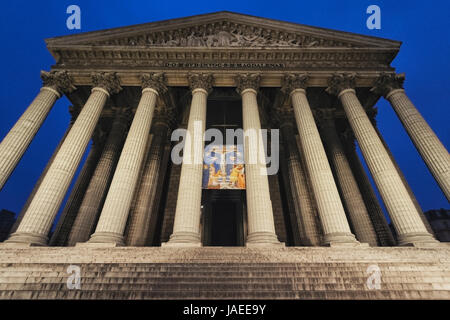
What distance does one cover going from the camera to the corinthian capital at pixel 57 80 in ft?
49.8

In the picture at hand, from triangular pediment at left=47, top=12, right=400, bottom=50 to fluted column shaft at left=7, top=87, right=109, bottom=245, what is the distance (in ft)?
19.5

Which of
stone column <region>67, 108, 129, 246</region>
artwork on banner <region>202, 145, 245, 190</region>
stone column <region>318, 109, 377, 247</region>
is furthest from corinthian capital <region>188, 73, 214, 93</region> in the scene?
stone column <region>318, 109, 377, 247</region>

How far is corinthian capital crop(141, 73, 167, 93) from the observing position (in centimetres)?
1557

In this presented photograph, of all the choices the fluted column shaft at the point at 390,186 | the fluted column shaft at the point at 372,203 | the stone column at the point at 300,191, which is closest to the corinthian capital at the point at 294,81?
the stone column at the point at 300,191

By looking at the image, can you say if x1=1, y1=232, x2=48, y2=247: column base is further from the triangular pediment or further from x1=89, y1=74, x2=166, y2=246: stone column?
the triangular pediment

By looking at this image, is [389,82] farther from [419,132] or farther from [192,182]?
[192,182]

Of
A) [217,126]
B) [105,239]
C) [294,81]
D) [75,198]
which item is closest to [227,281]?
[105,239]

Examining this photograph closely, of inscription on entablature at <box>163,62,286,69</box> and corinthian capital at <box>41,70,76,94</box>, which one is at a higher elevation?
inscription on entablature at <box>163,62,286,69</box>

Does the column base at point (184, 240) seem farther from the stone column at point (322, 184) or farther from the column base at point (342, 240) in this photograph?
the stone column at point (322, 184)

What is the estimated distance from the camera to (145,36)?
55.5ft

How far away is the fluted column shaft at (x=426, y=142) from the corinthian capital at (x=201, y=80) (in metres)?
12.2
